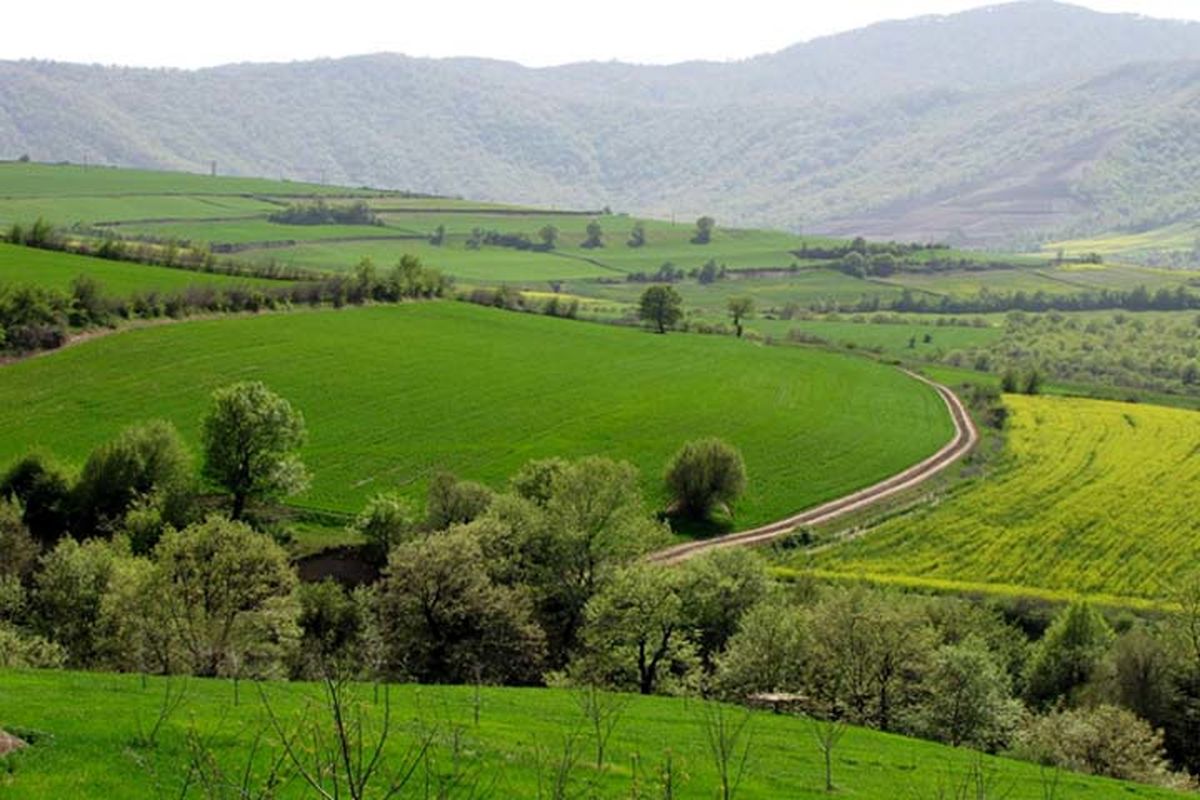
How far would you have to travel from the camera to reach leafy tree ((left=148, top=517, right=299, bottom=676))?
4128cm

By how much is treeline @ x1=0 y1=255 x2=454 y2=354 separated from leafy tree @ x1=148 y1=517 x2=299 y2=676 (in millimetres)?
49646

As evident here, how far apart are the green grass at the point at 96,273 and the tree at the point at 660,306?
46.8 metres

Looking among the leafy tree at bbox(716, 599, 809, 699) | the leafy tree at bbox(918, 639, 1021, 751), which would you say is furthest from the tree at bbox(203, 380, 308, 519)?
the leafy tree at bbox(918, 639, 1021, 751)

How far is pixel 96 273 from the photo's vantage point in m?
117

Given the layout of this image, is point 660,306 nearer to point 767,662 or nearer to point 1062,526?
point 1062,526

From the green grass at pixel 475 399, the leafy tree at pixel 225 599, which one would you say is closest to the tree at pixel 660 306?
the green grass at pixel 475 399

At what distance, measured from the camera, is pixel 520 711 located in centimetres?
3600

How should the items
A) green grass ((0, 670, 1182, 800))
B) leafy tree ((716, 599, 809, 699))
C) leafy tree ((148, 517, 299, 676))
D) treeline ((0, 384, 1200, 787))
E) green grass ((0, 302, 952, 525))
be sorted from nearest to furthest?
green grass ((0, 670, 1182, 800))
leafy tree ((148, 517, 299, 676))
treeline ((0, 384, 1200, 787))
leafy tree ((716, 599, 809, 699))
green grass ((0, 302, 952, 525))

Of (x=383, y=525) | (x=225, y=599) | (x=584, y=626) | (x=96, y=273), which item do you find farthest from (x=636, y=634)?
(x=96, y=273)

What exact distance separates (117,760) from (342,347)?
90.7 metres

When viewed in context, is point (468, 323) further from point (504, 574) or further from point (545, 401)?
point (504, 574)

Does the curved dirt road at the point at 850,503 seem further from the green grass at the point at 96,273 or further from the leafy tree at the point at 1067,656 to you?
the green grass at the point at 96,273

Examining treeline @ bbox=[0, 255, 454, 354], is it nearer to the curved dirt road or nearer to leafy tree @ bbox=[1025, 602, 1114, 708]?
Result: the curved dirt road

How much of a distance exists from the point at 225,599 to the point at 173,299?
74.4 m
